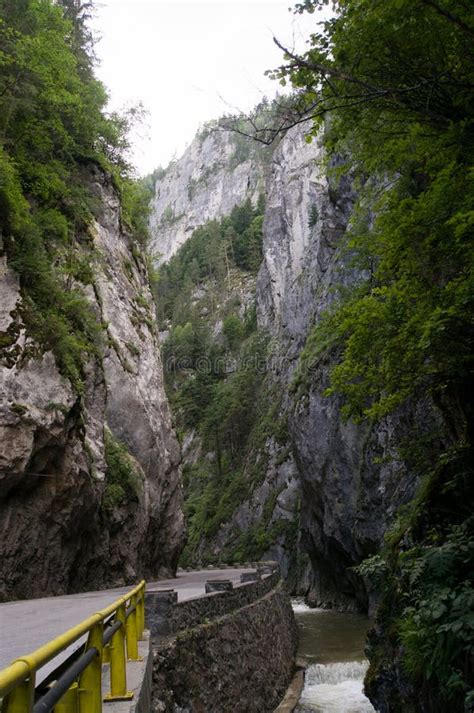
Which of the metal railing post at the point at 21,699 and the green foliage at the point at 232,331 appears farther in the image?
the green foliage at the point at 232,331

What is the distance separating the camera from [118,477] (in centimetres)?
1931

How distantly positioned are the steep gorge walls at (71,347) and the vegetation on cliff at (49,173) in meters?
0.06

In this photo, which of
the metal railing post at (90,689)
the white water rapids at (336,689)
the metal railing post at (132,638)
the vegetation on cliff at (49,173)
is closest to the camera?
the metal railing post at (90,689)

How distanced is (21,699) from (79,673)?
73cm

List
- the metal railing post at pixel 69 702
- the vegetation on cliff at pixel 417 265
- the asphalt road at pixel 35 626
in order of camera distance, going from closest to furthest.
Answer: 1. the metal railing post at pixel 69 702
2. the asphalt road at pixel 35 626
3. the vegetation on cliff at pixel 417 265

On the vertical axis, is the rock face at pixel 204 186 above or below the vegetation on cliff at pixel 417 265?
above

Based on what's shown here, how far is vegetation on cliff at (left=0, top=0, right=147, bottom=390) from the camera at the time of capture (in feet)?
48.8

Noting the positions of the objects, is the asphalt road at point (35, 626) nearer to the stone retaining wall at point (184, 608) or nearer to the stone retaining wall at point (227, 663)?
the stone retaining wall at point (184, 608)

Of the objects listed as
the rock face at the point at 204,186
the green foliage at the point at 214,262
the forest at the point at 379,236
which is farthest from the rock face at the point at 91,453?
the rock face at the point at 204,186

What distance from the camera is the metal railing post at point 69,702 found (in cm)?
255

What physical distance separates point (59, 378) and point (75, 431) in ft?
5.41

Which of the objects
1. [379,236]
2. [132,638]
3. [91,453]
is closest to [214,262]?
[91,453]

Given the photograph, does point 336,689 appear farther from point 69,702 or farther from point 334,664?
point 69,702

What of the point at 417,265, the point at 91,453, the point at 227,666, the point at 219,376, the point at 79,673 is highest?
the point at 219,376
